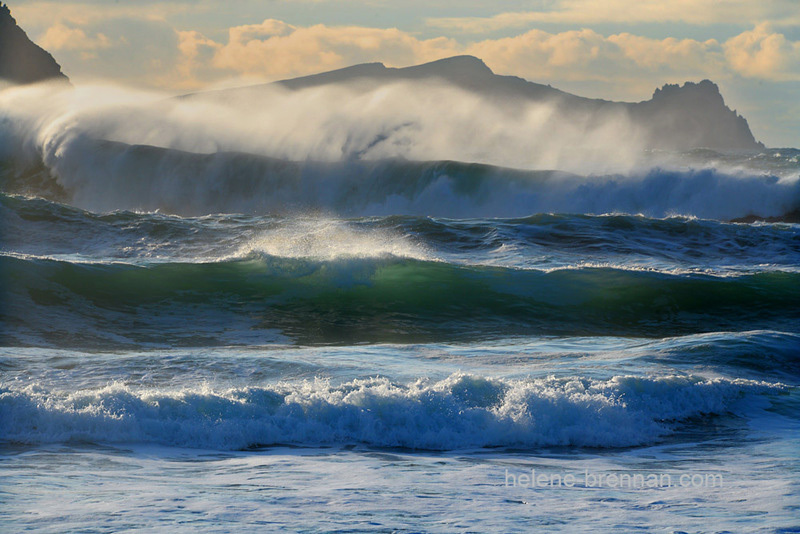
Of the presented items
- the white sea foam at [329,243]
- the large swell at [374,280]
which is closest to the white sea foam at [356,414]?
the large swell at [374,280]

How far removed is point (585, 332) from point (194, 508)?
8131 millimetres

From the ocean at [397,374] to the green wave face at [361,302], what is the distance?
0.06 metres

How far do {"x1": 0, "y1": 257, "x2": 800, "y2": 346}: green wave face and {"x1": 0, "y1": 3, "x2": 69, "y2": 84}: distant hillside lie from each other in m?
65.8

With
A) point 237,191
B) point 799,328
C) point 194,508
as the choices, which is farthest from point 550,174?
point 194,508

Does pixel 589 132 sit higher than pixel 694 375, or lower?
higher

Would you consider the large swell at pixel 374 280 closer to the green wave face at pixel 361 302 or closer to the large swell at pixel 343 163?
the green wave face at pixel 361 302

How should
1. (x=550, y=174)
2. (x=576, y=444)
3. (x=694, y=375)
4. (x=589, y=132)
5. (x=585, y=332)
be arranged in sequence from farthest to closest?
1. (x=589, y=132)
2. (x=550, y=174)
3. (x=585, y=332)
4. (x=694, y=375)
5. (x=576, y=444)

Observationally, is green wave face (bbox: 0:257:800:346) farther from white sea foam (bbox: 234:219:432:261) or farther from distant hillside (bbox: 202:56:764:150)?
distant hillside (bbox: 202:56:764:150)

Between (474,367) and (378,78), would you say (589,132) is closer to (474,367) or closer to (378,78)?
(378,78)

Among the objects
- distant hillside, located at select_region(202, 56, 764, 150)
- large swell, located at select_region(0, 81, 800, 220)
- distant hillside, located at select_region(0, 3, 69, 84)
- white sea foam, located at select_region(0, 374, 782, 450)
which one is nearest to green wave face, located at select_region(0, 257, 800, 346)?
white sea foam, located at select_region(0, 374, 782, 450)

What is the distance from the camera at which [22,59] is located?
7450 cm

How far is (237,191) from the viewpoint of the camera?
102 ft

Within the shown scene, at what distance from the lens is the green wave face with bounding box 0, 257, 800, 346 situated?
1091 centimetres

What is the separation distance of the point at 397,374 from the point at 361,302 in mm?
5253
